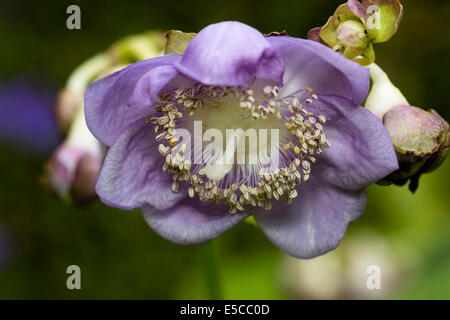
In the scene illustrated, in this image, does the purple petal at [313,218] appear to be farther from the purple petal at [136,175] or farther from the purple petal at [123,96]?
the purple petal at [123,96]

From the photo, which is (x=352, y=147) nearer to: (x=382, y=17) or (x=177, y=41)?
(x=382, y=17)

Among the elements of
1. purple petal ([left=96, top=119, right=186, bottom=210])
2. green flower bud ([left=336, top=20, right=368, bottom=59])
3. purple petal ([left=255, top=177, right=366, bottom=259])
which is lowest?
purple petal ([left=255, top=177, right=366, bottom=259])

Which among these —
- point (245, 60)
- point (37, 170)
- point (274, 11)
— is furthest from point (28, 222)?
point (245, 60)

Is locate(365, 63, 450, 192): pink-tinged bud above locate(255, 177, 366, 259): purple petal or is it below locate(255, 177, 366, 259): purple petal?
above

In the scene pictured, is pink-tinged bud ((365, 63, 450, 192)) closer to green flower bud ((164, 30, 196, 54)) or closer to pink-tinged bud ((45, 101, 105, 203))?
green flower bud ((164, 30, 196, 54))

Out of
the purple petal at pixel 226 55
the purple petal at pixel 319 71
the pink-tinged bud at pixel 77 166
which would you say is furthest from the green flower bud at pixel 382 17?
the pink-tinged bud at pixel 77 166

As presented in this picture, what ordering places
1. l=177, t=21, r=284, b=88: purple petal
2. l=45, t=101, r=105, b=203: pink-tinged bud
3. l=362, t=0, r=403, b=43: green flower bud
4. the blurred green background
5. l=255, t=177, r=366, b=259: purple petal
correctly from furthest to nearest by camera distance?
the blurred green background < l=45, t=101, r=105, b=203: pink-tinged bud < l=255, t=177, r=366, b=259: purple petal < l=362, t=0, r=403, b=43: green flower bud < l=177, t=21, r=284, b=88: purple petal

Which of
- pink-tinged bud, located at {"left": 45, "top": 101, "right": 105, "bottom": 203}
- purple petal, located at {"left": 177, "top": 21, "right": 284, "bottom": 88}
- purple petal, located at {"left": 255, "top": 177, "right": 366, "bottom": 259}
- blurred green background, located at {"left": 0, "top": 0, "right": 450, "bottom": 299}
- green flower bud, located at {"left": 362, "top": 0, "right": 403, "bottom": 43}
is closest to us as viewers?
purple petal, located at {"left": 177, "top": 21, "right": 284, "bottom": 88}

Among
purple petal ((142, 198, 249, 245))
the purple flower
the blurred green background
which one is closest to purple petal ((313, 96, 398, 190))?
the purple flower

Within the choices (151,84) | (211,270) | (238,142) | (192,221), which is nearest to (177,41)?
(151,84)
